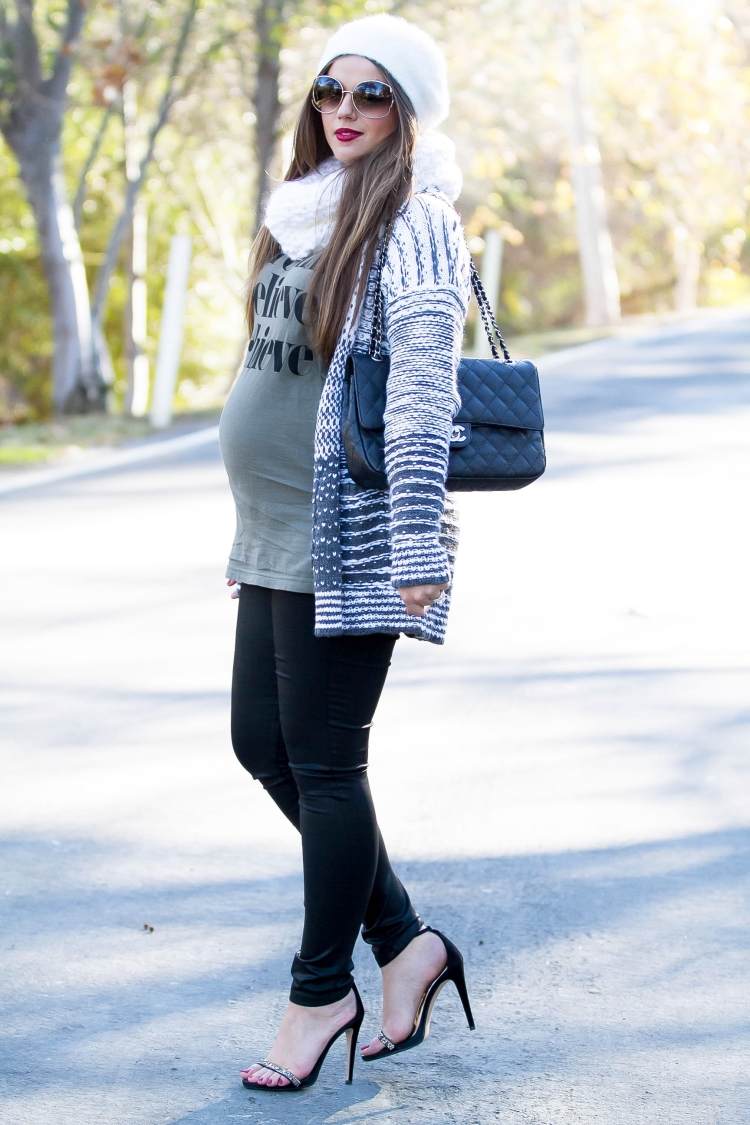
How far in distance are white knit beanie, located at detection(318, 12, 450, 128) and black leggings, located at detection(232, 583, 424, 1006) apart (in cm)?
92

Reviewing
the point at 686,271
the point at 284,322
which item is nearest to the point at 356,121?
the point at 284,322

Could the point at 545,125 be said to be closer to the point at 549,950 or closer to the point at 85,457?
the point at 85,457

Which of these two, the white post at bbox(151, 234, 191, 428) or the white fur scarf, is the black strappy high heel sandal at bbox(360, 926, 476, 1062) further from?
the white post at bbox(151, 234, 191, 428)

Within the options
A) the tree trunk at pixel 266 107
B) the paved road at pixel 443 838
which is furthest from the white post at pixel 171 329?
the paved road at pixel 443 838

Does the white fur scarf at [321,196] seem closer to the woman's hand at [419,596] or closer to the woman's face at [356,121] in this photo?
the woman's face at [356,121]

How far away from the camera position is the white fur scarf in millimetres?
3146

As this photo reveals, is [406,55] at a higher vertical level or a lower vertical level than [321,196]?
higher

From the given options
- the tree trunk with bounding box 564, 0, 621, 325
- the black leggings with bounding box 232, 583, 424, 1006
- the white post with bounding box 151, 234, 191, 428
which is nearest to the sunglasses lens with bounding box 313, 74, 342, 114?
the black leggings with bounding box 232, 583, 424, 1006

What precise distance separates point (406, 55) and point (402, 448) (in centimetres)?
74

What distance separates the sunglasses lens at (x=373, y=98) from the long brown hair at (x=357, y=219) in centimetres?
2

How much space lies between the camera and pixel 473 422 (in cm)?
312

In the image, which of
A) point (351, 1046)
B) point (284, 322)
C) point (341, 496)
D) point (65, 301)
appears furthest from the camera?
point (65, 301)

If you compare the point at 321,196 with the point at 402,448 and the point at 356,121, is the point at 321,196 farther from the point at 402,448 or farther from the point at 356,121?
the point at 402,448

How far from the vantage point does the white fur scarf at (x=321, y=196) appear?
3146 millimetres
